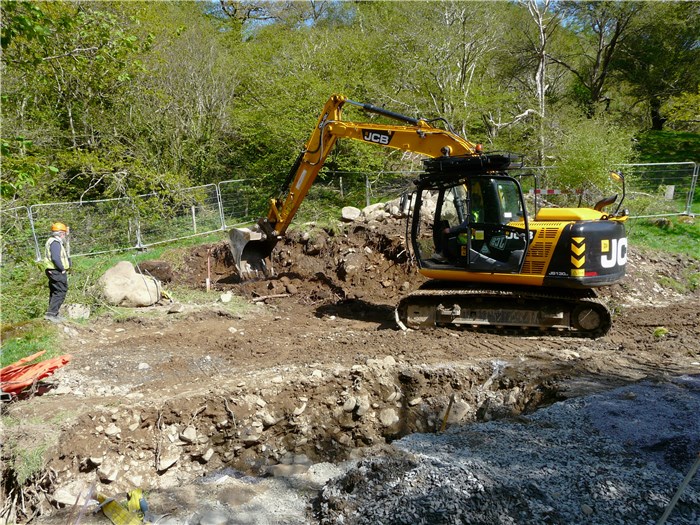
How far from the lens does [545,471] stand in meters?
3.94

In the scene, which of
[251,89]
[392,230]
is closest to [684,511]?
[392,230]

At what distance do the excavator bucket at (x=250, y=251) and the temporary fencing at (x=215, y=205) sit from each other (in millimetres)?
3002

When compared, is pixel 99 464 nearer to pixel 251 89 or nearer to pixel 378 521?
pixel 378 521

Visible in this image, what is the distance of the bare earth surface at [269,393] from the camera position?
15.1ft

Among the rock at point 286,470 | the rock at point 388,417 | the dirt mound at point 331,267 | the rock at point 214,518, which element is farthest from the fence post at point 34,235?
the rock at point 214,518

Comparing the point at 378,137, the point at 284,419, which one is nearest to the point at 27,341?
the point at 284,419

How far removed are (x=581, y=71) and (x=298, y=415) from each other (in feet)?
81.0

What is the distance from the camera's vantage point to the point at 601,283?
6.91 metres

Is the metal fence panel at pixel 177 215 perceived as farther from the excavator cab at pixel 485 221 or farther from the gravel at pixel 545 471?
the gravel at pixel 545 471

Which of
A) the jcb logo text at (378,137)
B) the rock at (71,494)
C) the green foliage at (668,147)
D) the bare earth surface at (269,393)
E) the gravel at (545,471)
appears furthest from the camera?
the green foliage at (668,147)

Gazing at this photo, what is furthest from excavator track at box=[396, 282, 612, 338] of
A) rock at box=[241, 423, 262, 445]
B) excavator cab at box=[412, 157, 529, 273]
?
rock at box=[241, 423, 262, 445]

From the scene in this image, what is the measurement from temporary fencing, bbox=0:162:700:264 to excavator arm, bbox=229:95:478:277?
324 cm

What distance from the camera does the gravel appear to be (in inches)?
137

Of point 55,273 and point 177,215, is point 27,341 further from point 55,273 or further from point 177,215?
point 177,215
